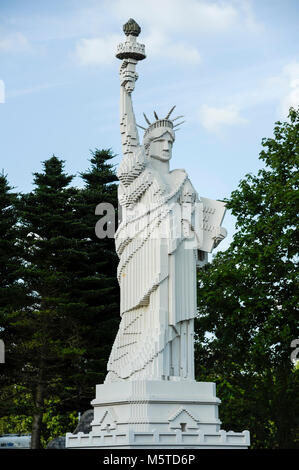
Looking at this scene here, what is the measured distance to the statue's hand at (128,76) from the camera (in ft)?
36.2

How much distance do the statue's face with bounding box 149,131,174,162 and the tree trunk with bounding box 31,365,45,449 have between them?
936 cm

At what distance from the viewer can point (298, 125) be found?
1734 cm

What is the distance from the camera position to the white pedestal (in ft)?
31.1

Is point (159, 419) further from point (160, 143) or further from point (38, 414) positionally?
point (38, 414)

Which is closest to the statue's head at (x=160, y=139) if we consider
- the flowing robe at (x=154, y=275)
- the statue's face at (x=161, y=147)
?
the statue's face at (x=161, y=147)

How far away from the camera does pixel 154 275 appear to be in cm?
1057

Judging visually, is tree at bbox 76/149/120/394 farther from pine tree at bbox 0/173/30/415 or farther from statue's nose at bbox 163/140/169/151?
statue's nose at bbox 163/140/169/151

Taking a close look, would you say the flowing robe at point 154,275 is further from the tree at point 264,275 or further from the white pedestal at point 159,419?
the tree at point 264,275

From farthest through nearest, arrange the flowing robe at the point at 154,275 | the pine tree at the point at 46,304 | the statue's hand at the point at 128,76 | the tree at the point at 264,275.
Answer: the pine tree at the point at 46,304 < the tree at the point at 264,275 < the statue's hand at the point at 128,76 < the flowing robe at the point at 154,275

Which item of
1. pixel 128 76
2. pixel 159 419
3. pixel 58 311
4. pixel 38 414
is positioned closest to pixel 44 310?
pixel 58 311

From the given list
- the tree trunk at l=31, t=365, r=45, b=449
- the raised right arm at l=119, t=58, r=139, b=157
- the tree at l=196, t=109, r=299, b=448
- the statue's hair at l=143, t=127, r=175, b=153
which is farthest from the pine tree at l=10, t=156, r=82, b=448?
the raised right arm at l=119, t=58, r=139, b=157

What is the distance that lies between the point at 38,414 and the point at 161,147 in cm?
987

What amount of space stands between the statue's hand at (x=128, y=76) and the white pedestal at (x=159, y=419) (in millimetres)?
4485

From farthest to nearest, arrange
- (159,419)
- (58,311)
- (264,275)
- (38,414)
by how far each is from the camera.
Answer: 1. (58,311)
2. (38,414)
3. (264,275)
4. (159,419)
